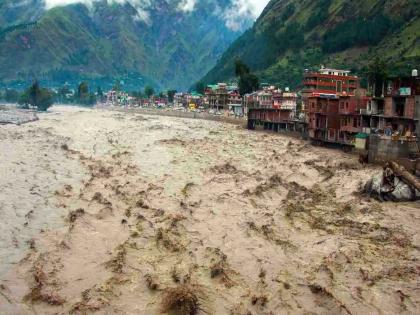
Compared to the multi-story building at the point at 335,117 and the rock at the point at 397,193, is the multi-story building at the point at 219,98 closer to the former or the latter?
the multi-story building at the point at 335,117

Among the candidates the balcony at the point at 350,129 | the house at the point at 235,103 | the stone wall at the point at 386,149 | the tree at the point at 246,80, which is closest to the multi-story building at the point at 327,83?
the balcony at the point at 350,129

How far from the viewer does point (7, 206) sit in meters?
38.6

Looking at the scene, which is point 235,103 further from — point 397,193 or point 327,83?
point 397,193

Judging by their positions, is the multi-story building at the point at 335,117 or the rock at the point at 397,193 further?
the multi-story building at the point at 335,117

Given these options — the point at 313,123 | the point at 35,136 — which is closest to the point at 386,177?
the point at 313,123

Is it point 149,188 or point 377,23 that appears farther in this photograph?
point 377,23

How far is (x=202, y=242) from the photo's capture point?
30375mm

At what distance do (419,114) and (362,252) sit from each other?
4053 cm

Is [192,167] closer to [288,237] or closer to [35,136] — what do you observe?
[288,237]

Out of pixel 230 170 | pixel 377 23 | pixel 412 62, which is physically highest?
pixel 377 23

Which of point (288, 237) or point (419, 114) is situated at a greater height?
point (419, 114)

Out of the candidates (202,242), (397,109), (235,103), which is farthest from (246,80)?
(202,242)

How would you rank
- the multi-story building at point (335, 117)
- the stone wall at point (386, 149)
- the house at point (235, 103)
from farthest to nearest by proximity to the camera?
the house at point (235, 103) < the multi-story building at point (335, 117) < the stone wall at point (386, 149)

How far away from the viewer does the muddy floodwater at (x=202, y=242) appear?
881 inches
